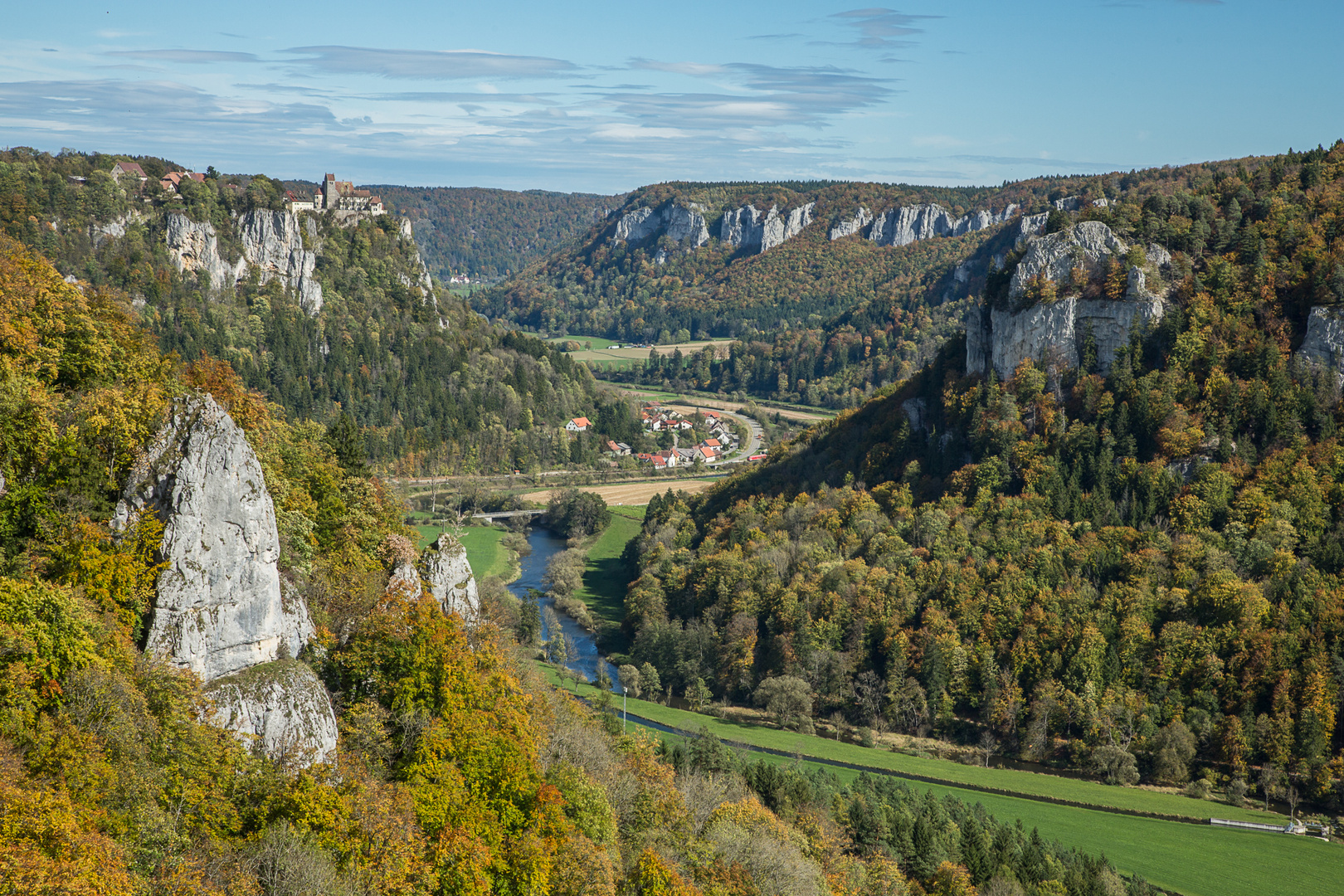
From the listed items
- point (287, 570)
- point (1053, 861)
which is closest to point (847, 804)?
point (1053, 861)

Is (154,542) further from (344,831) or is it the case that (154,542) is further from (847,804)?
(847,804)

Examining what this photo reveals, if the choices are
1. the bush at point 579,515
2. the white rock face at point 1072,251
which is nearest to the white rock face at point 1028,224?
the white rock face at point 1072,251

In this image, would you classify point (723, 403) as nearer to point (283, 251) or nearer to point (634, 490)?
point (634, 490)

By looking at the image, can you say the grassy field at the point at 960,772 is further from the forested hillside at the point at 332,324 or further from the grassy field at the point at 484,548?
the forested hillside at the point at 332,324

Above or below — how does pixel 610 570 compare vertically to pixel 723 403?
below

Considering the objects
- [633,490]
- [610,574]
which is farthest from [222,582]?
[633,490]

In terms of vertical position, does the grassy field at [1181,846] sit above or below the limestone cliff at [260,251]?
below
